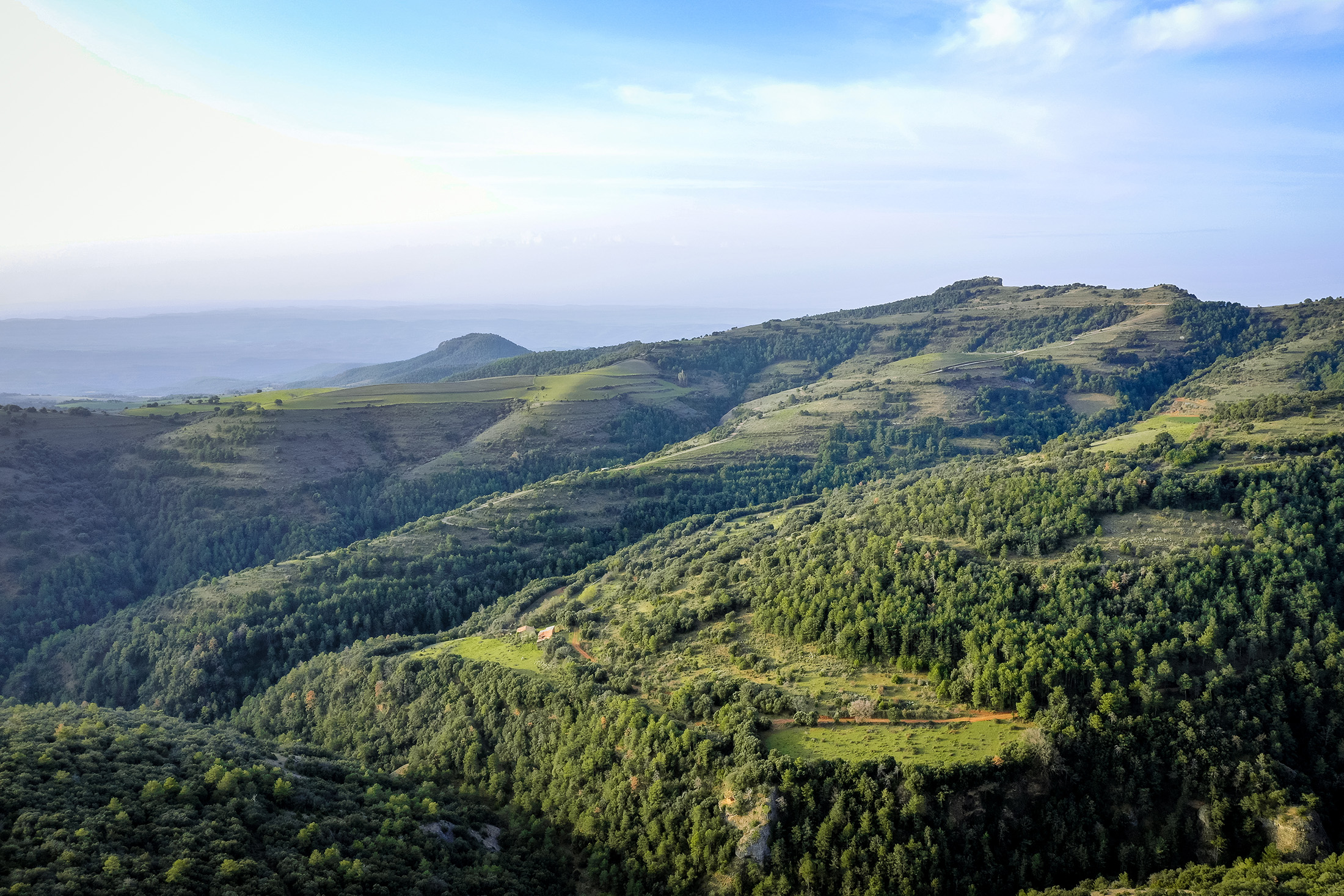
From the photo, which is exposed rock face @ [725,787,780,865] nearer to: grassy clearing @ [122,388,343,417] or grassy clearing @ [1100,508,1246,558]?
grassy clearing @ [1100,508,1246,558]

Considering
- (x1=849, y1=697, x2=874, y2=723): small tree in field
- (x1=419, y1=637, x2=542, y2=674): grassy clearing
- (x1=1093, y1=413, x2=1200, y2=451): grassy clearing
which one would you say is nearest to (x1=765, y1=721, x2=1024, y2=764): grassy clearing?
(x1=849, y1=697, x2=874, y2=723): small tree in field

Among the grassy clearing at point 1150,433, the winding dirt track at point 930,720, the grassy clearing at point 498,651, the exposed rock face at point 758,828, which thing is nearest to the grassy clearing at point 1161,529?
the winding dirt track at point 930,720

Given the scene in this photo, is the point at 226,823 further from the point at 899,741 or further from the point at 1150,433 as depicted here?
the point at 1150,433

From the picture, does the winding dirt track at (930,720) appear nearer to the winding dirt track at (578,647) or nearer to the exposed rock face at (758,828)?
the exposed rock face at (758,828)

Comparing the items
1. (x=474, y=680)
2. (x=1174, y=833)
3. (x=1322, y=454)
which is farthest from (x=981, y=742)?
(x=1322, y=454)

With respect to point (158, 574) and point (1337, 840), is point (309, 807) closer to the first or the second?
point (1337, 840)

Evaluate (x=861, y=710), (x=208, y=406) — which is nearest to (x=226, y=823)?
(x=861, y=710)

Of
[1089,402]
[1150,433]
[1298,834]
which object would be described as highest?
[1089,402]

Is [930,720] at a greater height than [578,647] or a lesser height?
greater

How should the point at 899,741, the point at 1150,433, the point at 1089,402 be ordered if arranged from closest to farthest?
the point at 899,741 → the point at 1150,433 → the point at 1089,402
